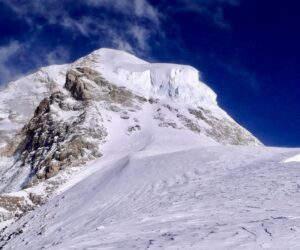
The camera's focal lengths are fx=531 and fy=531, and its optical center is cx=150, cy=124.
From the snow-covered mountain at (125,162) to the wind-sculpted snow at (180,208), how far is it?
101 mm

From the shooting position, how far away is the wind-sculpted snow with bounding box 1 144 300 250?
1338cm

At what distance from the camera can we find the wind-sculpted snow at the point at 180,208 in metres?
13.4

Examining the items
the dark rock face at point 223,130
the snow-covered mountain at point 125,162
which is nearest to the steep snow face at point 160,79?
the snow-covered mountain at point 125,162

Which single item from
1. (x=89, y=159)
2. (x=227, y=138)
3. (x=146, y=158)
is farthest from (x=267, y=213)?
(x=227, y=138)

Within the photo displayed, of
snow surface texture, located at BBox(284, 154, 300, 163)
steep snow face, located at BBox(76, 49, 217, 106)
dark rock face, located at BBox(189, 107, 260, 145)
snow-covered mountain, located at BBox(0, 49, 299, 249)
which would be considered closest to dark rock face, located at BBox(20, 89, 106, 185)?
snow-covered mountain, located at BBox(0, 49, 299, 249)

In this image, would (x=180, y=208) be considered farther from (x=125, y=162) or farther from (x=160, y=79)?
(x=160, y=79)

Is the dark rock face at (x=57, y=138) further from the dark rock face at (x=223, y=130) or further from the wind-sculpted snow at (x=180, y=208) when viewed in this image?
the dark rock face at (x=223, y=130)

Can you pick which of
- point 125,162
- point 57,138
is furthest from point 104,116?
point 125,162

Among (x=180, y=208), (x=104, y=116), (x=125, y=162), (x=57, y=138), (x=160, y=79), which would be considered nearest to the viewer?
(x=180, y=208)

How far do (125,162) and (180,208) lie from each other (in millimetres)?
26451

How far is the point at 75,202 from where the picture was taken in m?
37.2

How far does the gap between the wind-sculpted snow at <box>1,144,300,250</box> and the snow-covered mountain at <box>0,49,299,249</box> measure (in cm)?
10

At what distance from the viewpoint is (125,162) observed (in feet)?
155

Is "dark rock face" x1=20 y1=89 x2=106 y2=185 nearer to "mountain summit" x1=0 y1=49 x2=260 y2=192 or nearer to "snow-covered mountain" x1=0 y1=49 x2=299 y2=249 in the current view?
"mountain summit" x1=0 y1=49 x2=260 y2=192
